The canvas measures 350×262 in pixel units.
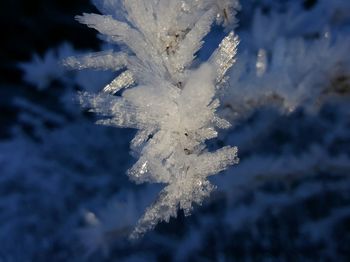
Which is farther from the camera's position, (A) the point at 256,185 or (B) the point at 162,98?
(A) the point at 256,185

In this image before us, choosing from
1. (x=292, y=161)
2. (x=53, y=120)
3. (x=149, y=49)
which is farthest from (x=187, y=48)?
(x=53, y=120)

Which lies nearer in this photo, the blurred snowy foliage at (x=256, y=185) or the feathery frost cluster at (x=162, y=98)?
the feathery frost cluster at (x=162, y=98)

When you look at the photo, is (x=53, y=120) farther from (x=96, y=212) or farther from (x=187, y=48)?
(x=187, y=48)

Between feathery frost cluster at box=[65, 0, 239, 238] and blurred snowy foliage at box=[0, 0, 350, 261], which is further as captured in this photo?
blurred snowy foliage at box=[0, 0, 350, 261]

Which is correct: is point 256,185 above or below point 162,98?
above
